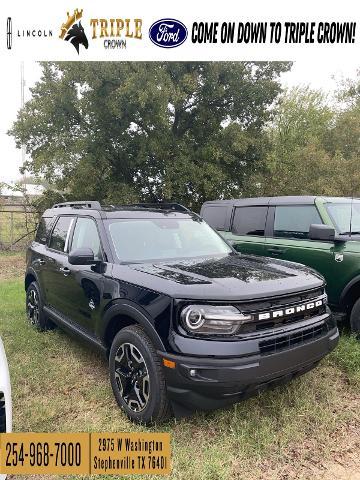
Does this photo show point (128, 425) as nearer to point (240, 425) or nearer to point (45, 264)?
point (240, 425)

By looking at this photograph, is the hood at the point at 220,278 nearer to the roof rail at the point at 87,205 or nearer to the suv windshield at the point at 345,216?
the roof rail at the point at 87,205

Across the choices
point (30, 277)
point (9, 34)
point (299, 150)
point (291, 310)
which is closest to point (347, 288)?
point (291, 310)

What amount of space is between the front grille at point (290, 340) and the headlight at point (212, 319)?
237mm

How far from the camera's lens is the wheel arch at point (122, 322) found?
2859 mm

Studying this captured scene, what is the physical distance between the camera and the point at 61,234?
15.7ft

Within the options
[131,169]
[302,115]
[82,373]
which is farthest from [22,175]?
[302,115]

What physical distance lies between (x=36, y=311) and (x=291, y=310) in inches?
149

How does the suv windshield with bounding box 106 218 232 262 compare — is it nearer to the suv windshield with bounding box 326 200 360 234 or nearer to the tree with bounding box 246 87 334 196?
the suv windshield with bounding box 326 200 360 234

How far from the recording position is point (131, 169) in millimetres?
16297

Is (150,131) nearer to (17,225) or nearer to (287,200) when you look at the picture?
(17,225)

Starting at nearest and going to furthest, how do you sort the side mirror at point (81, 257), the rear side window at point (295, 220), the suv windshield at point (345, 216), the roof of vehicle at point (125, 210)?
the side mirror at point (81, 257), the roof of vehicle at point (125, 210), the suv windshield at point (345, 216), the rear side window at point (295, 220)

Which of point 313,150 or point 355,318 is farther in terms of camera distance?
point 313,150

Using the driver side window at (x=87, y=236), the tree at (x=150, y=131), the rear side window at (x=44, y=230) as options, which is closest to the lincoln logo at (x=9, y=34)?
the tree at (x=150, y=131)

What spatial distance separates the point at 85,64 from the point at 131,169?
14.3 ft
